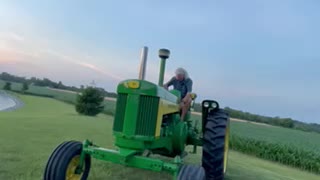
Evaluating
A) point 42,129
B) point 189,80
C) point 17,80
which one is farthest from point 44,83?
point 189,80

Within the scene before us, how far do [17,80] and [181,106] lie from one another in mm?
85819

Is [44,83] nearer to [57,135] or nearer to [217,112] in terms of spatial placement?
[57,135]

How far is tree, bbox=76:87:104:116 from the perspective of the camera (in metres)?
22.7

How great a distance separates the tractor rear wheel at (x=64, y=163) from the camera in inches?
169

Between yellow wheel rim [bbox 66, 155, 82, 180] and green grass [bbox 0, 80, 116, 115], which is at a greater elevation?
green grass [bbox 0, 80, 116, 115]

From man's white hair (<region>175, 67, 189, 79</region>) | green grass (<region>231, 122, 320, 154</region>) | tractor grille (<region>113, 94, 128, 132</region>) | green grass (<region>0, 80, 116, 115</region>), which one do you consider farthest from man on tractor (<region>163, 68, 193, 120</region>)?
green grass (<region>0, 80, 116, 115</region>)

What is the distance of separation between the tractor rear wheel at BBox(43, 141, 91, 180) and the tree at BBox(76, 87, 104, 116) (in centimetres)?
1835

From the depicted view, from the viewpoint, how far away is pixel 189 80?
6277 millimetres

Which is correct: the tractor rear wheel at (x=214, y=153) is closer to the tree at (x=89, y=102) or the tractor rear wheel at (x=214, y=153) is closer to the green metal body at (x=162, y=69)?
the green metal body at (x=162, y=69)

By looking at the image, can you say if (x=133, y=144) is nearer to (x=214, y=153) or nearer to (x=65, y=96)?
(x=214, y=153)

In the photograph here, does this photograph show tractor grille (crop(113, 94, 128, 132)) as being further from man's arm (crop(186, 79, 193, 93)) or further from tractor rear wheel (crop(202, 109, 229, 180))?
man's arm (crop(186, 79, 193, 93))

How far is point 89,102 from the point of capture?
75.7 feet

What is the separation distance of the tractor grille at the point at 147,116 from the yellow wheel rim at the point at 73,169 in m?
0.93

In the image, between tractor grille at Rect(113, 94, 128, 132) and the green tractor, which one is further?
tractor grille at Rect(113, 94, 128, 132)
